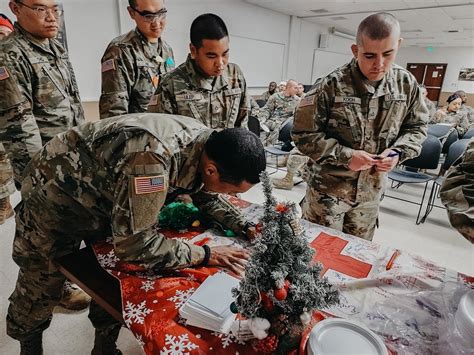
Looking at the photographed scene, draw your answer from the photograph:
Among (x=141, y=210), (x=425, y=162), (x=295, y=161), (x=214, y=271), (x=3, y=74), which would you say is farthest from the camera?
(x=295, y=161)

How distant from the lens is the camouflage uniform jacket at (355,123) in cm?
155

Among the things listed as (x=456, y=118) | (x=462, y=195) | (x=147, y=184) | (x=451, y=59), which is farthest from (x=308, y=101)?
(x=451, y=59)

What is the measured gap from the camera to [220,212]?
1300mm

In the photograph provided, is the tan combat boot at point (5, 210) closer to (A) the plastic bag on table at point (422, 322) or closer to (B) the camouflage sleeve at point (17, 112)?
(B) the camouflage sleeve at point (17, 112)

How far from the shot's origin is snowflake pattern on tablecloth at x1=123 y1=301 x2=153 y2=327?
0.84 metres

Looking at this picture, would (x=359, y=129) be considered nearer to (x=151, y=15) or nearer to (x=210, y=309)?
(x=210, y=309)

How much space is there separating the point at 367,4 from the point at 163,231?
7305 mm

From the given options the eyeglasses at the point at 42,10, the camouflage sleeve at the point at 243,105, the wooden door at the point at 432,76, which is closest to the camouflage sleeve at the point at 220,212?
the camouflage sleeve at the point at 243,105

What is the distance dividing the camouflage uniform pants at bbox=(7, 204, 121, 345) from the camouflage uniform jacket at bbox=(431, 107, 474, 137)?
631cm

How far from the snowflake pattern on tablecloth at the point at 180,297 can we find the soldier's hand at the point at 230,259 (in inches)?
5.2

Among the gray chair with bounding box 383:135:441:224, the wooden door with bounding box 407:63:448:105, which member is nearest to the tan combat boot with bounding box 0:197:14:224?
the gray chair with bounding box 383:135:441:224

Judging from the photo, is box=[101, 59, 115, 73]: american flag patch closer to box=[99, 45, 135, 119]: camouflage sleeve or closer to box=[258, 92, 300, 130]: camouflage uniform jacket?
box=[99, 45, 135, 119]: camouflage sleeve

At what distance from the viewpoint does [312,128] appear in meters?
1.62

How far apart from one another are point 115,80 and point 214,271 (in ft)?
4.78
